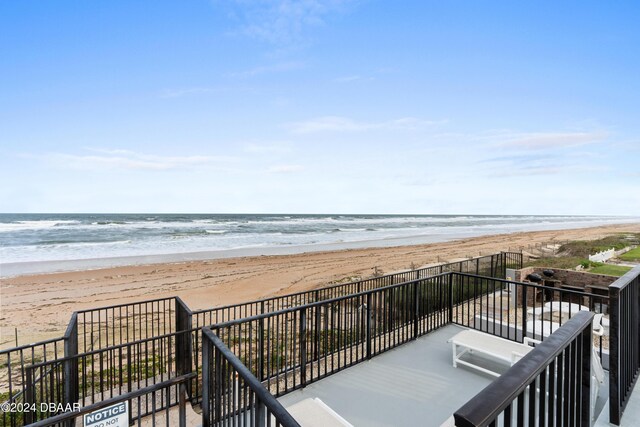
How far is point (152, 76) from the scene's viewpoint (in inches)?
730

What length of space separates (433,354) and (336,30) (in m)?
14.9

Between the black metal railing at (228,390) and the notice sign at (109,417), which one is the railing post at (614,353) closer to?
the black metal railing at (228,390)

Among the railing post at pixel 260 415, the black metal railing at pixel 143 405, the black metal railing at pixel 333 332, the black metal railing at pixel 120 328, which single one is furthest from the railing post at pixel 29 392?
the railing post at pixel 260 415

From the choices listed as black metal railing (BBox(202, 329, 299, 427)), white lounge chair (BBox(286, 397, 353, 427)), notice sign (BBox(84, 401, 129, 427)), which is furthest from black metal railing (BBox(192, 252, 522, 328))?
black metal railing (BBox(202, 329, 299, 427))

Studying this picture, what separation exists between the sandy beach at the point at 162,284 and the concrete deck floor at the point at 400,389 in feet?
27.8

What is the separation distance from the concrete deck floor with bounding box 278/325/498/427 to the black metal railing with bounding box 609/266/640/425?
1.33m

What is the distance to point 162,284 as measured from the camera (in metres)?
14.1

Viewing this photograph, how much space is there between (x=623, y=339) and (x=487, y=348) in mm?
1598

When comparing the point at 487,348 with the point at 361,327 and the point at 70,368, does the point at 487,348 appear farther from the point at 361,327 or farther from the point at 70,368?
the point at 70,368

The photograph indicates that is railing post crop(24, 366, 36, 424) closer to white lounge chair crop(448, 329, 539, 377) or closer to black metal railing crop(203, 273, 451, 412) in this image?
black metal railing crop(203, 273, 451, 412)

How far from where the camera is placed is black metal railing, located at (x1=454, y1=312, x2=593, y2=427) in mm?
895

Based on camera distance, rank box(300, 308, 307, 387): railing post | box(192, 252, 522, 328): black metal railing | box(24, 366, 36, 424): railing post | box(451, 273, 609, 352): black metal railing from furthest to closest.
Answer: box(192, 252, 522, 328): black metal railing < box(451, 273, 609, 352): black metal railing < box(300, 308, 307, 387): railing post < box(24, 366, 36, 424): railing post

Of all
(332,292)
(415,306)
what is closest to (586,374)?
(415,306)

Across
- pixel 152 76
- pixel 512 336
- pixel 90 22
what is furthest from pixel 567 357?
pixel 152 76
